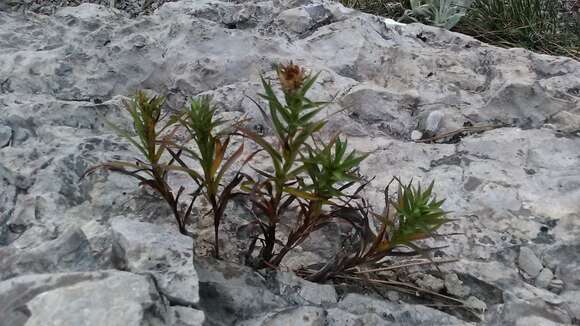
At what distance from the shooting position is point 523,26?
204 inches

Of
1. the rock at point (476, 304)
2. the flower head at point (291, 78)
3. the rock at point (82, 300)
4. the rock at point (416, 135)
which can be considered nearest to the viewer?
the rock at point (82, 300)

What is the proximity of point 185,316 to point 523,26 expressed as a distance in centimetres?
471

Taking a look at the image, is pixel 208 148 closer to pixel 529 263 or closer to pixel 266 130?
pixel 266 130

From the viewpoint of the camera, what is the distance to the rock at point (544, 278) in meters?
2.08

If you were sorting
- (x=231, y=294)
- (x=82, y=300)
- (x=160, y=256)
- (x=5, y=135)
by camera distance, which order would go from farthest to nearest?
(x=5, y=135), (x=231, y=294), (x=160, y=256), (x=82, y=300)

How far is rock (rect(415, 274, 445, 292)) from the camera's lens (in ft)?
6.74

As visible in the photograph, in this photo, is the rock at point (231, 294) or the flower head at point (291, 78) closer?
the flower head at point (291, 78)

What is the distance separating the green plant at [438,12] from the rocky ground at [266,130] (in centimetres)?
123

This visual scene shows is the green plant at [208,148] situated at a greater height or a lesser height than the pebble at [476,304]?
greater

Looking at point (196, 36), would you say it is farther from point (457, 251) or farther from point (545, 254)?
point (545, 254)

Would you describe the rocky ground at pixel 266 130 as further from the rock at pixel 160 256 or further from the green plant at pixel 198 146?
the green plant at pixel 198 146

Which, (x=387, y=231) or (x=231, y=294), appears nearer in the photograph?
(x=231, y=294)

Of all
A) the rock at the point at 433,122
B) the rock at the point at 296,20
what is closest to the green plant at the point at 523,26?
the rock at the point at 296,20

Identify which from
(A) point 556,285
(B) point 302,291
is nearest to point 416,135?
(A) point 556,285
